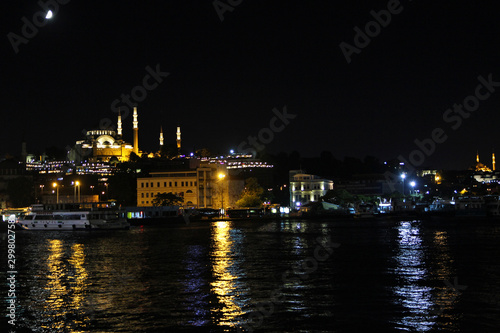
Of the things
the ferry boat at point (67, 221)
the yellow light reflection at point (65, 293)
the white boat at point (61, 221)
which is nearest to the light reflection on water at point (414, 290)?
the yellow light reflection at point (65, 293)

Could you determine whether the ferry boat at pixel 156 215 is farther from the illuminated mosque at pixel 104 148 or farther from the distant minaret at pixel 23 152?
the distant minaret at pixel 23 152

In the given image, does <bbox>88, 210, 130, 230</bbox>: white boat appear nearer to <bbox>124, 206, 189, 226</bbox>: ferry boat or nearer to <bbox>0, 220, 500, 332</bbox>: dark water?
<bbox>124, 206, 189, 226</bbox>: ferry boat

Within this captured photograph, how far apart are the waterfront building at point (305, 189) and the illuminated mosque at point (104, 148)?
54781 mm

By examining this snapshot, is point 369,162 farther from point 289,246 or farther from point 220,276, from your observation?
point 220,276

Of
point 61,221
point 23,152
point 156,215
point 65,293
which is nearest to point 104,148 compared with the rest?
point 23,152

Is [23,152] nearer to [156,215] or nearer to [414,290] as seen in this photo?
[156,215]

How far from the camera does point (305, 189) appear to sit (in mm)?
97875

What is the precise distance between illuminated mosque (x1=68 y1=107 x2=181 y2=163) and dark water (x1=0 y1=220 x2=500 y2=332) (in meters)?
112

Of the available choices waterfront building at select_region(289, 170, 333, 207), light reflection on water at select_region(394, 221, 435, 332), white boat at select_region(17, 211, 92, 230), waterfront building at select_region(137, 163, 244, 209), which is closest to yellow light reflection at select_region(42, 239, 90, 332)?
light reflection on water at select_region(394, 221, 435, 332)

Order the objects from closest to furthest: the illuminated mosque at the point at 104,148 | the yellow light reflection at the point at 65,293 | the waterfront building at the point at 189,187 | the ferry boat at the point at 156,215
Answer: the yellow light reflection at the point at 65,293
the ferry boat at the point at 156,215
the waterfront building at the point at 189,187
the illuminated mosque at the point at 104,148

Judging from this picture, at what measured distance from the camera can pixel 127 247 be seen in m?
34.7

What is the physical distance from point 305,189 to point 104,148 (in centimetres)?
6399

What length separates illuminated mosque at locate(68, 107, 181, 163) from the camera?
142 meters

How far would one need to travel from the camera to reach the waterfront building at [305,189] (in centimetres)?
9738
